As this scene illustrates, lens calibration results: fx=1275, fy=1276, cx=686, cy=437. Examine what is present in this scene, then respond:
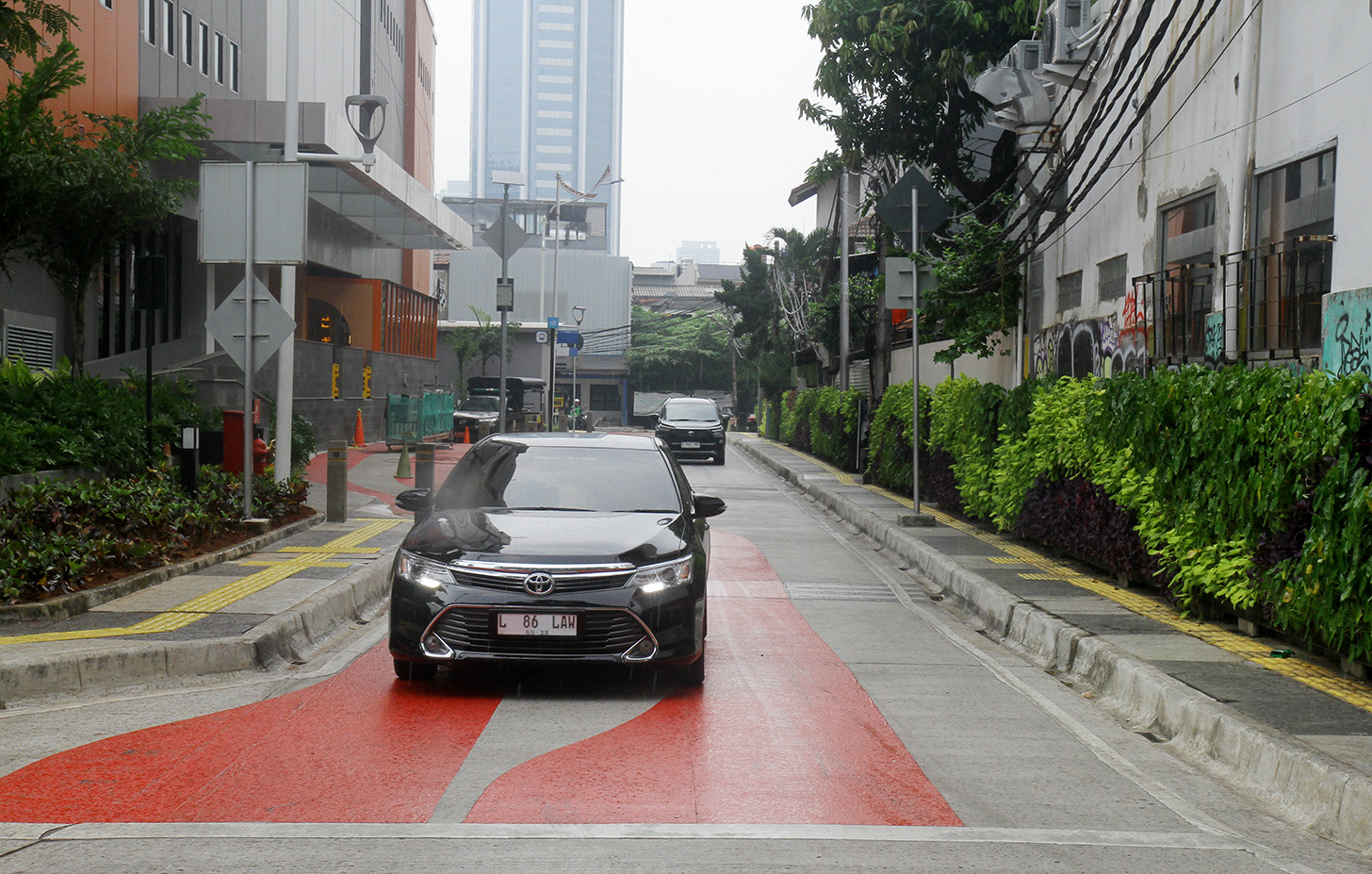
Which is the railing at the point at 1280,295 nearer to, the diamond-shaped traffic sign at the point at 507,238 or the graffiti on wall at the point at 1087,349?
the graffiti on wall at the point at 1087,349

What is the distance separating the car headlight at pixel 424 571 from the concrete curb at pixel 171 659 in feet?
4.68

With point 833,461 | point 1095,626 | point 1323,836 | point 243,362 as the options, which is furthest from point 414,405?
point 1323,836

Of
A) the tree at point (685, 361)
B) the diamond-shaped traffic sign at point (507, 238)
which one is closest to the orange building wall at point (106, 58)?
the diamond-shaped traffic sign at point (507, 238)

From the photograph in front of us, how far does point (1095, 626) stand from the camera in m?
8.74

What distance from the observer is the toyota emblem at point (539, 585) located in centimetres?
679

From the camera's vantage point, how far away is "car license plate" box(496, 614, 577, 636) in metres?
6.78

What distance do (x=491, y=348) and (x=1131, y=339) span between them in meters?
57.5

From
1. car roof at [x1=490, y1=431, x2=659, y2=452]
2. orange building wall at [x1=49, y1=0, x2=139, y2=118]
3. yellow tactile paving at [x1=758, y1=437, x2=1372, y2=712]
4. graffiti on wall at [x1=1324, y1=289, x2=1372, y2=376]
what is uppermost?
orange building wall at [x1=49, y1=0, x2=139, y2=118]

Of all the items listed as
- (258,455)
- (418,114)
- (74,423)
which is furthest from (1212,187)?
(418,114)

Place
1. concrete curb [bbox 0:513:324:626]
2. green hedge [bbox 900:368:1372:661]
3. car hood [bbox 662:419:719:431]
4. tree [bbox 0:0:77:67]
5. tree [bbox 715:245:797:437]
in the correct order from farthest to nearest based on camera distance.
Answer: tree [bbox 715:245:797:437] → car hood [bbox 662:419:719:431] → tree [bbox 0:0:77:67] → concrete curb [bbox 0:513:324:626] → green hedge [bbox 900:368:1372:661]

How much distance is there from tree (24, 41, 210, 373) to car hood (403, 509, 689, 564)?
415 inches

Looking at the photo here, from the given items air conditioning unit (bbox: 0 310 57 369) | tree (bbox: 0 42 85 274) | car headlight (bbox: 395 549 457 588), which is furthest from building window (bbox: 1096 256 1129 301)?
air conditioning unit (bbox: 0 310 57 369)

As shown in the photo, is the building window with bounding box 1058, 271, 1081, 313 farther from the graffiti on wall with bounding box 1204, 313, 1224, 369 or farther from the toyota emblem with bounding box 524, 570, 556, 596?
the toyota emblem with bounding box 524, 570, 556, 596

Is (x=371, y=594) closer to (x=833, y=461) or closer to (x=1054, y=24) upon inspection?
(x=1054, y=24)
